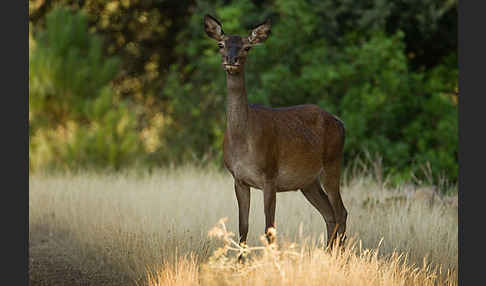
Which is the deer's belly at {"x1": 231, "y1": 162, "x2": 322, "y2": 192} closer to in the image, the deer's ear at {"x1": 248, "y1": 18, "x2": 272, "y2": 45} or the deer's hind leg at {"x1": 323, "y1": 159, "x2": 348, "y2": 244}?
the deer's hind leg at {"x1": 323, "y1": 159, "x2": 348, "y2": 244}

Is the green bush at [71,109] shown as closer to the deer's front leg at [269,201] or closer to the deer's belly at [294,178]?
the deer's belly at [294,178]

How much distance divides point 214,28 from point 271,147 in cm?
123

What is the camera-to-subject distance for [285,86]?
14.1m

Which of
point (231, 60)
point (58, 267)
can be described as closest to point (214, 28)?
point (231, 60)

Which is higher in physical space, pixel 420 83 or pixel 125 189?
pixel 420 83

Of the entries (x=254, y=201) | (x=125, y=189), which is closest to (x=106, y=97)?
(x=125, y=189)

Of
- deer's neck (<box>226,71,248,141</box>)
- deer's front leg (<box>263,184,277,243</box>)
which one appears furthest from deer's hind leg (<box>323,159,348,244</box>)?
deer's neck (<box>226,71,248,141</box>)

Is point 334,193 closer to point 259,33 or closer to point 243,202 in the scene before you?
point 243,202

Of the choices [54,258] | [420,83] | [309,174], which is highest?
[420,83]

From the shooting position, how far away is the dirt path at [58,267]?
6.85 m

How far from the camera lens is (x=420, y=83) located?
14.9 m

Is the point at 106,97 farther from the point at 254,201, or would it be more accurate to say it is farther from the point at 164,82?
the point at 254,201

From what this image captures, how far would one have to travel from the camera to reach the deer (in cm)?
640

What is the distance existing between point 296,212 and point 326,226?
1.23 meters
